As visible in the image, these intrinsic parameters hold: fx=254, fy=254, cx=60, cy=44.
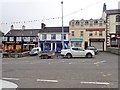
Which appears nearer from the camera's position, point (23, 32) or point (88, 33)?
point (88, 33)

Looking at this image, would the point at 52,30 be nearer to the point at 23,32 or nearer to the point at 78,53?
the point at 23,32

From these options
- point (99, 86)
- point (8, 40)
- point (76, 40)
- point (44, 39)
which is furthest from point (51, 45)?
point (99, 86)

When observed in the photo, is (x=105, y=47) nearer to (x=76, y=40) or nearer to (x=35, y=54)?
(x=76, y=40)

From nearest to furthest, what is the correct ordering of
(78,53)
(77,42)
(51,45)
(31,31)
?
(78,53) → (77,42) → (51,45) → (31,31)

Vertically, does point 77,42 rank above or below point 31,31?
below

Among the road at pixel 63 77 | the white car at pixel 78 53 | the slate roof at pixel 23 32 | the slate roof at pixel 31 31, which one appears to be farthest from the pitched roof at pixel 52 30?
the road at pixel 63 77

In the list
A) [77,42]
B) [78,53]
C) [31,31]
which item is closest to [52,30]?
[31,31]

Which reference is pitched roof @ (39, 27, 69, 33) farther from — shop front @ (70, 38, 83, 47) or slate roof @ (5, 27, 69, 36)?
shop front @ (70, 38, 83, 47)

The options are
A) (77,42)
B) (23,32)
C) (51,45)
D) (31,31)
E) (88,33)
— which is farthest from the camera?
(23,32)

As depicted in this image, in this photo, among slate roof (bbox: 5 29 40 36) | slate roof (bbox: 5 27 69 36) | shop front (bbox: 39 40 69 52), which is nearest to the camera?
shop front (bbox: 39 40 69 52)

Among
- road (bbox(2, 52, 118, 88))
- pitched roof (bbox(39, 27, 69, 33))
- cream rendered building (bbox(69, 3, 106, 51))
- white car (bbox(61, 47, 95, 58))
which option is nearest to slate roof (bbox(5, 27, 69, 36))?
pitched roof (bbox(39, 27, 69, 33))

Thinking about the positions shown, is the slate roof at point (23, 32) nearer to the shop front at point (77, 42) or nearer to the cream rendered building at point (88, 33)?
the cream rendered building at point (88, 33)

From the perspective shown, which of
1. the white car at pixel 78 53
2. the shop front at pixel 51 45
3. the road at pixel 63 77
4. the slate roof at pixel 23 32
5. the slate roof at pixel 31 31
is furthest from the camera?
the slate roof at pixel 23 32

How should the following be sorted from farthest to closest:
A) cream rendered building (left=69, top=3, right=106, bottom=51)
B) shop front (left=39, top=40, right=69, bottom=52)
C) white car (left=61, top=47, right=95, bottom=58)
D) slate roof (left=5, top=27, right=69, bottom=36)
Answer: slate roof (left=5, top=27, right=69, bottom=36) → shop front (left=39, top=40, right=69, bottom=52) → cream rendered building (left=69, top=3, right=106, bottom=51) → white car (left=61, top=47, right=95, bottom=58)
